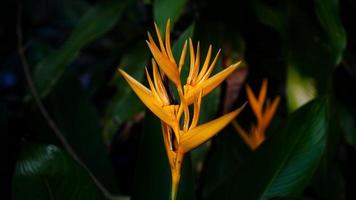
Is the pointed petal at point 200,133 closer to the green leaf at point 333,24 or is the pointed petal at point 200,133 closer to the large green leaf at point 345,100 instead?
the green leaf at point 333,24

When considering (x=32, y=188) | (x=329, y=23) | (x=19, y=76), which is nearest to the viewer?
(x=32, y=188)

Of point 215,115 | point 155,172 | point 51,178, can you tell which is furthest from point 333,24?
Result: point 51,178

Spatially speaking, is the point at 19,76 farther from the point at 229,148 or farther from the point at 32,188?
the point at 32,188

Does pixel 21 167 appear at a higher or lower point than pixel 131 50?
higher

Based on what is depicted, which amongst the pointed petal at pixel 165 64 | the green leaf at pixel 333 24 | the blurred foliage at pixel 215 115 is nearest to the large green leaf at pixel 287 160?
the blurred foliage at pixel 215 115

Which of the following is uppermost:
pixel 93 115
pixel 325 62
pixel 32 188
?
pixel 32 188

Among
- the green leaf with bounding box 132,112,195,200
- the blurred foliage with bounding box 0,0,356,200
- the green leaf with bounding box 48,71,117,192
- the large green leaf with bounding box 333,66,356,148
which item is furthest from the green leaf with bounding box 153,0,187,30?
the large green leaf with bounding box 333,66,356,148

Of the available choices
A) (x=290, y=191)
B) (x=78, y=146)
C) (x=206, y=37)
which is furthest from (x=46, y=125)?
(x=290, y=191)
